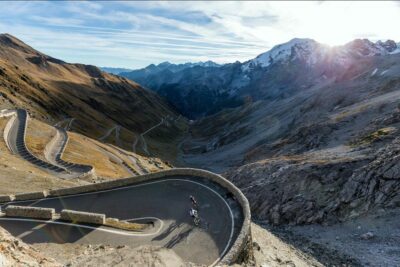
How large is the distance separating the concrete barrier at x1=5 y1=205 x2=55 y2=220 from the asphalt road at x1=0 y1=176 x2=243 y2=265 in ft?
1.80

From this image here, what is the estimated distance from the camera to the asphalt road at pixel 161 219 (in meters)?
26.5

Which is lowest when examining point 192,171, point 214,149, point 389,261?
point 214,149

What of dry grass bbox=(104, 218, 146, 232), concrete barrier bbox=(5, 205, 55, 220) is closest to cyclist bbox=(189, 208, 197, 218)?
dry grass bbox=(104, 218, 146, 232)

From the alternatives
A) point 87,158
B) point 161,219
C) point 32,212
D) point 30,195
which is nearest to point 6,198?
point 30,195

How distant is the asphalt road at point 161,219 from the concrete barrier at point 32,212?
0.55m

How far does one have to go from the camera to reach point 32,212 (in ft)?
93.8

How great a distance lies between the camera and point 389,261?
3331cm

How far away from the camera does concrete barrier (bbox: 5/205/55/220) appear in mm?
28484

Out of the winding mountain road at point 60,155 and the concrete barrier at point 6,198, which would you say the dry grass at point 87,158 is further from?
the concrete barrier at point 6,198

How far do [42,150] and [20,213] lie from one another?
4580cm

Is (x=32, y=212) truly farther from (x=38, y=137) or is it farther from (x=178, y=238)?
(x=38, y=137)

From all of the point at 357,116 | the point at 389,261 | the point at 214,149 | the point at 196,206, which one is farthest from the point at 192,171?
the point at 214,149

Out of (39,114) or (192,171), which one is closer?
(192,171)

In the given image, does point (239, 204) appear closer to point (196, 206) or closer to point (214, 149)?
point (196, 206)
